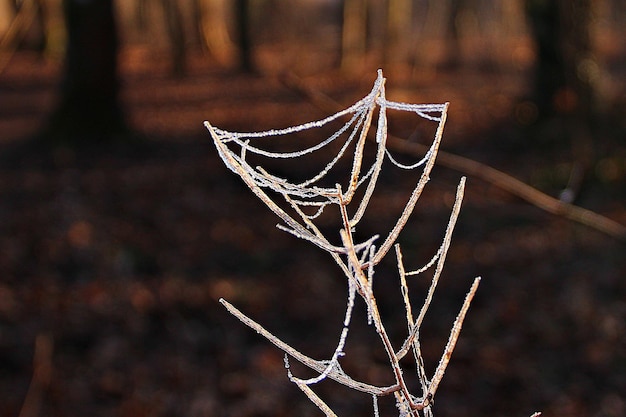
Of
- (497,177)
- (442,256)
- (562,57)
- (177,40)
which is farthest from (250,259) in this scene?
(177,40)

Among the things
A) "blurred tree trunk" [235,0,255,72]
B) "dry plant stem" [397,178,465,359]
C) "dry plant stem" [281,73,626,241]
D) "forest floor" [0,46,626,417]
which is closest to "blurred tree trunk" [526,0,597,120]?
"forest floor" [0,46,626,417]

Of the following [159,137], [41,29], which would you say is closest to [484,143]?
[159,137]

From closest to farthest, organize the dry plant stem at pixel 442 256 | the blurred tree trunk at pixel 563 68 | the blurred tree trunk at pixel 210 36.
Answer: the dry plant stem at pixel 442 256, the blurred tree trunk at pixel 563 68, the blurred tree trunk at pixel 210 36

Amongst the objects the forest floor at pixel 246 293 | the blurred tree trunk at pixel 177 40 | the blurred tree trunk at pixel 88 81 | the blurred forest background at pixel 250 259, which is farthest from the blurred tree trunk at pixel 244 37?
the forest floor at pixel 246 293

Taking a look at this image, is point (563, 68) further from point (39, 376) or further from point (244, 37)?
point (244, 37)

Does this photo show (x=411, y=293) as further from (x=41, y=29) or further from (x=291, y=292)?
(x=41, y=29)

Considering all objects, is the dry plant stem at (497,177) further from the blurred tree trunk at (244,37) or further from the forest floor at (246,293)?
the blurred tree trunk at (244,37)
